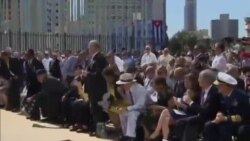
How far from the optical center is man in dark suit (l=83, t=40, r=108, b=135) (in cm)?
1450

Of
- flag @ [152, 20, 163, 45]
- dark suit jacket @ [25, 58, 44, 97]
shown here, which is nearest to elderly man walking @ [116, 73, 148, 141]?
dark suit jacket @ [25, 58, 44, 97]

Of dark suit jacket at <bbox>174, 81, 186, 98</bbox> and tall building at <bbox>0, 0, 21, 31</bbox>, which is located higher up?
tall building at <bbox>0, 0, 21, 31</bbox>

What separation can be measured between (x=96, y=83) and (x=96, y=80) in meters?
0.07

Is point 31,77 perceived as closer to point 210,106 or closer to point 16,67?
point 16,67

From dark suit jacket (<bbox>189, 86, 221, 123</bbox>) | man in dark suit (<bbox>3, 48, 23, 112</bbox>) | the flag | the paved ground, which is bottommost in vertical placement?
the paved ground

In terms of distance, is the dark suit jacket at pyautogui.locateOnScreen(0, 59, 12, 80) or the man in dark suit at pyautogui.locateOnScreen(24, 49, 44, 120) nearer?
the man in dark suit at pyautogui.locateOnScreen(24, 49, 44, 120)

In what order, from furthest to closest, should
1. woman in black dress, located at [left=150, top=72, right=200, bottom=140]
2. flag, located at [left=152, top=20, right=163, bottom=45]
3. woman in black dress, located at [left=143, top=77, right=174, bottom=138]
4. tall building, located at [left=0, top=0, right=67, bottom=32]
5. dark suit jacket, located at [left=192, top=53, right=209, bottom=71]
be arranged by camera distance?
tall building, located at [left=0, top=0, right=67, bottom=32] < flag, located at [left=152, top=20, right=163, bottom=45] < dark suit jacket, located at [left=192, top=53, right=209, bottom=71] < woman in black dress, located at [left=143, top=77, right=174, bottom=138] < woman in black dress, located at [left=150, top=72, right=200, bottom=140]

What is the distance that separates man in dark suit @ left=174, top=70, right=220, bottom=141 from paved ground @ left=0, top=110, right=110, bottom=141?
11.0ft

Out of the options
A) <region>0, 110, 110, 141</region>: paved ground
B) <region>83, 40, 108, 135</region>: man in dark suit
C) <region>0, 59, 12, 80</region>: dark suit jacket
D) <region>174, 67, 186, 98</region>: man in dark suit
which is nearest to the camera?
<region>174, 67, 186, 98</region>: man in dark suit

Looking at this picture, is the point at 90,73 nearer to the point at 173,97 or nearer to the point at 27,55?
the point at 173,97

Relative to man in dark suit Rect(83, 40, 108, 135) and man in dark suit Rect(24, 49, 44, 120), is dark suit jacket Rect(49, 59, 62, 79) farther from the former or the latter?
man in dark suit Rect(83, 40, 108, 135)

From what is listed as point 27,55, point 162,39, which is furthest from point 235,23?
point 27,55

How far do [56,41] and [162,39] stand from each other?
12.5m

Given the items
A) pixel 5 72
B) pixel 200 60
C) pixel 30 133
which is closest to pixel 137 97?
pixel 200 60
